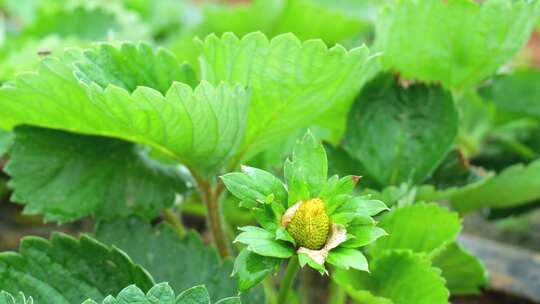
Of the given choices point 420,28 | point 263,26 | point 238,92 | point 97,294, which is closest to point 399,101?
point 420,28

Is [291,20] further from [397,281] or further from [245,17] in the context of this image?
[397,281]

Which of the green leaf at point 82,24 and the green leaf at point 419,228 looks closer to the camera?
the green leaf at point 419,228

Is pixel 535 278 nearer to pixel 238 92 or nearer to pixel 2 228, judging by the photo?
pixel 238 92

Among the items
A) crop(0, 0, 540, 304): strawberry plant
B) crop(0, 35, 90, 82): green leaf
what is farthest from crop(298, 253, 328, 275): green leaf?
crop(0, 35, 90, 82): green leaf

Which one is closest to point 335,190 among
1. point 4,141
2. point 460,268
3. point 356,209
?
point 356,209

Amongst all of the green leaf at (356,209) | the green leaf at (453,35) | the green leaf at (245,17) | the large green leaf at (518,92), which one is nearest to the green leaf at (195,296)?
the green leaf at (356,209)

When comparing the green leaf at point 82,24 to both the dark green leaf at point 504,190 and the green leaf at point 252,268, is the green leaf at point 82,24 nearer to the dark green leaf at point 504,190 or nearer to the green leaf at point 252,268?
the dark green leaf at point 504,190
